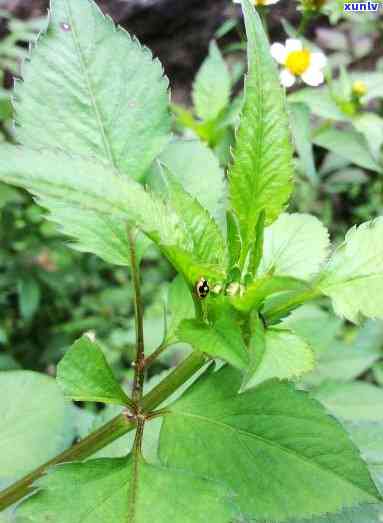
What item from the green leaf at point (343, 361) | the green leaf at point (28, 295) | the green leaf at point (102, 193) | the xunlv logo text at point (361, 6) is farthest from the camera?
the green leaf at point (28, 295)

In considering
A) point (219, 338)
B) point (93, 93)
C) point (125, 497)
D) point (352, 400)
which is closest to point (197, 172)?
point (93, 93)

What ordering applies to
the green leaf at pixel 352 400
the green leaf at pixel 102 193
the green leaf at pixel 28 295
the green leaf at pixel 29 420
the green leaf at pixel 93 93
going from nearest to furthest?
the green leaf at pixel 102 193 < the green leaf at pixel 93 93 < the green leaf at pixel 29 420 < the green leaf at pixel 352 400 < the green leaf at pixel 28 295

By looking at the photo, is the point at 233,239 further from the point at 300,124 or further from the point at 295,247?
the point at 300,124

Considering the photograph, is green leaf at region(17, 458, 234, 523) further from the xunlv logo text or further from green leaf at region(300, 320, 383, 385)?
the xunlv logo text

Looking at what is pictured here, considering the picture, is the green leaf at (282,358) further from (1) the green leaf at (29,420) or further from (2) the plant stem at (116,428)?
(1) the green leaf at (29,420)

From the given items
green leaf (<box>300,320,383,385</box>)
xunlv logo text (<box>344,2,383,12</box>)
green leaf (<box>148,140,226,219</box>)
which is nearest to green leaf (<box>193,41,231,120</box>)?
xunlv logo text (<box>344,2,383,12</box>)

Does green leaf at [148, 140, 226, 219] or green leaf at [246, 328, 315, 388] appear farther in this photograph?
green leaf at [148, 140, 226, 219]

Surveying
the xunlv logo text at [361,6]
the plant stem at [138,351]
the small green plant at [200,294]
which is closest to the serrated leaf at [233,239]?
the small green plant at [200,294]
